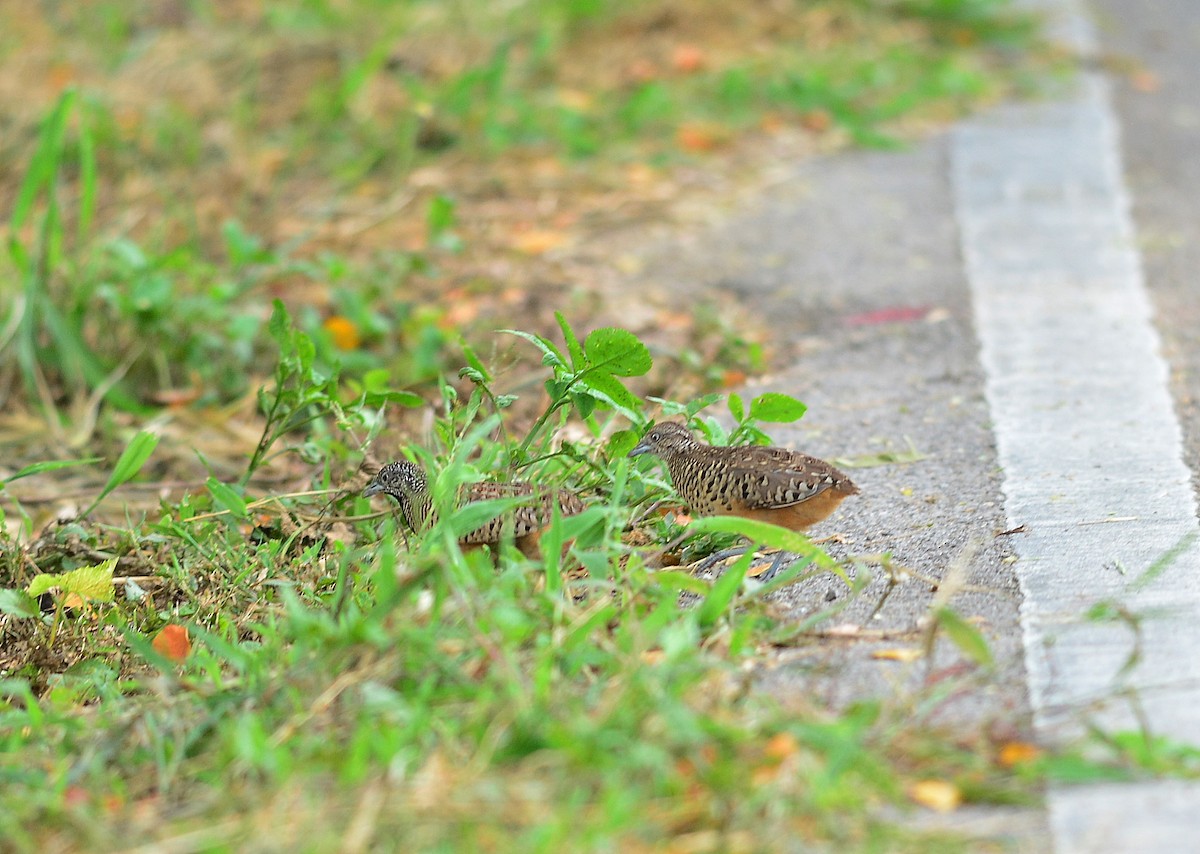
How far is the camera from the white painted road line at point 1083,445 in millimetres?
2146

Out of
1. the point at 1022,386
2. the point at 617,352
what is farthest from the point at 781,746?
→ the point at 1022,386

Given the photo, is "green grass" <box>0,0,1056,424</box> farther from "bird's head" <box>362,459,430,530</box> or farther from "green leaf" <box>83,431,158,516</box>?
"bird's head" <box>362,459,430,530</box>

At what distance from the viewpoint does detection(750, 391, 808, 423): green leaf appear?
287 centimetres

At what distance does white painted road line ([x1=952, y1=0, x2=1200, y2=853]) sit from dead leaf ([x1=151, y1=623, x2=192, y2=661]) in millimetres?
1520

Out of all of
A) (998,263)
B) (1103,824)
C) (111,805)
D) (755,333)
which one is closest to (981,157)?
(998,263)

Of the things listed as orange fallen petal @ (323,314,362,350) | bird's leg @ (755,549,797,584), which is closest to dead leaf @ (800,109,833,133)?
orange fallen petal @ (323,314,362,350)

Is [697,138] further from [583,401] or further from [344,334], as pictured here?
[583,401]

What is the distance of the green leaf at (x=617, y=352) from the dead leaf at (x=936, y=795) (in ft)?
3.31

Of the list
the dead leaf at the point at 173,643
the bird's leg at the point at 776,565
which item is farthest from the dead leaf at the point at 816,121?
the dead leaf at the point at 173,643

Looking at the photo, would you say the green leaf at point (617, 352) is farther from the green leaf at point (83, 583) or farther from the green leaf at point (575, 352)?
the green leaf at point (83, 583)

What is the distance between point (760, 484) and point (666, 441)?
0.32 meters

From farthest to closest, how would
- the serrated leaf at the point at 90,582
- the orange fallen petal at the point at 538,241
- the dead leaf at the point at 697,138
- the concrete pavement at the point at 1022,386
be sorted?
the dead leaf at the point at 697,138
the orange fallen petal at the point at 538,241
the serrated leaf at the point at 90,582
the concrete pavement at the point at 1022,386

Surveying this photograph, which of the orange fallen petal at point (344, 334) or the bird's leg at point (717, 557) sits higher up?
the bird's leg at point (717, 557)

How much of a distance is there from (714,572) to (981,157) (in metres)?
3.35
